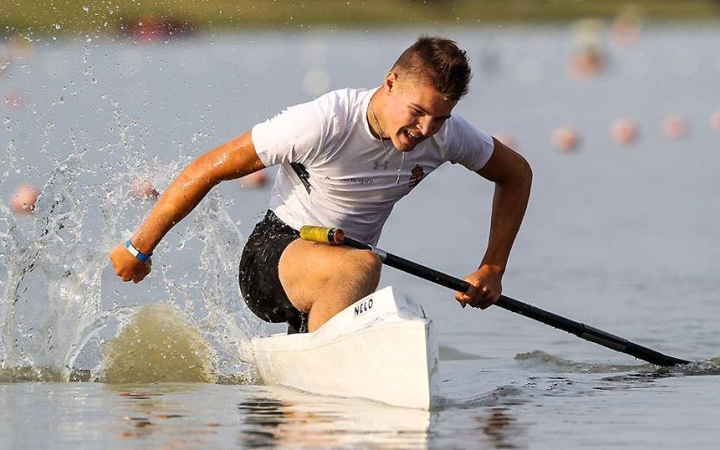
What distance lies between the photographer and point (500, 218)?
25.8 feet

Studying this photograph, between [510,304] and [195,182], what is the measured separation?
1772 mm

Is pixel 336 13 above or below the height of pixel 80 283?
above

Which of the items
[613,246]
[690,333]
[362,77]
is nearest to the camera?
[690,333]

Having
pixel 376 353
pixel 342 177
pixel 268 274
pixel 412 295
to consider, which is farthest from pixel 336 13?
pixel 376 353

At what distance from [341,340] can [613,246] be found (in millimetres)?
7166

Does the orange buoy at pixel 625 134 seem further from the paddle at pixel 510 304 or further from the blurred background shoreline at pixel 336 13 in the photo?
the blurred background shoreline at pixel 336 13

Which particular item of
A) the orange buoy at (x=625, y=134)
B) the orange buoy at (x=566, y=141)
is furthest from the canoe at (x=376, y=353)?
the orange buoy at (x=625, y=134)

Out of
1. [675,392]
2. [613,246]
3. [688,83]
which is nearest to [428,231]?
[613,246]

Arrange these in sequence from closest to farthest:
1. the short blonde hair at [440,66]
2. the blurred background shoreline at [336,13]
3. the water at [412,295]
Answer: the water at [412,295] < the short blonde hair at [440,66] < the blurred background shoreline at [336,13]

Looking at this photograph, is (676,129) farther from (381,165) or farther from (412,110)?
(412,110)

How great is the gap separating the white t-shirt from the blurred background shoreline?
30.9 metres

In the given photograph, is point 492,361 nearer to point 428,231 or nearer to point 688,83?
point 428,231

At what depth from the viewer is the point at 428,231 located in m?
14.4

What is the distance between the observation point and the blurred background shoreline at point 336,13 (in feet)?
136
